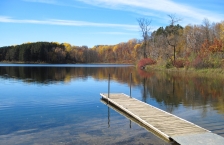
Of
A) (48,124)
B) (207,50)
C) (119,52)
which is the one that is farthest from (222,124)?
(119,52)

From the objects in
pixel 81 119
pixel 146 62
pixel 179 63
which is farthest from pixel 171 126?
pixel 146 62

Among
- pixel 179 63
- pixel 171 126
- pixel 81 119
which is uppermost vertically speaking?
pixel 179 63

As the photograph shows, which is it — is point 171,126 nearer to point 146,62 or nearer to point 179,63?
point 179,63

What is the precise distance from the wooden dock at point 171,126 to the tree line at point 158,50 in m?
25.7

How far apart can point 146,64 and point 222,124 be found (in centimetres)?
4425

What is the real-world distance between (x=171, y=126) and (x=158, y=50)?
4788 cm

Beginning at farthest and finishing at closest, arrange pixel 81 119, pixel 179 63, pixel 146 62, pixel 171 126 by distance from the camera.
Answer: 1. pixel 146 62
2. pixel 179 63
3. pixel 81 119
4. pixel 171 126

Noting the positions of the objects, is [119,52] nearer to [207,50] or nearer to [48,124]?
[207,50]

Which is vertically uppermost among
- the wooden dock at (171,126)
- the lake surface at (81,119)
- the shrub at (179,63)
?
the shrub at (179,63)

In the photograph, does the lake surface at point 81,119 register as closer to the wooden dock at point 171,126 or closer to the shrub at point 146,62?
the wooden dock at point 171,126

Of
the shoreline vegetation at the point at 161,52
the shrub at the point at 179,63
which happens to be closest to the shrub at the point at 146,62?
the shoreline vegetation at the point at 161,52

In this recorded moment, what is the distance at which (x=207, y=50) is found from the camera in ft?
128

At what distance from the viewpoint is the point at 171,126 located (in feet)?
28.9

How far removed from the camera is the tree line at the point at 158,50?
38844mm
